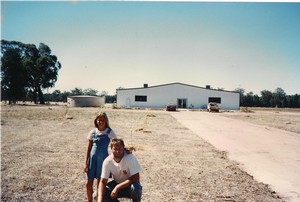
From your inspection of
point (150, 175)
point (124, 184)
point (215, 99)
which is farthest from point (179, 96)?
point (124, 184)

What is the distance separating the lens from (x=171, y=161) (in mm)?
8578

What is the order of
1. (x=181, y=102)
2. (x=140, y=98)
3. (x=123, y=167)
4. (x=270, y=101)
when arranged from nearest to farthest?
(x=123, y=167) → (x=140, y=98) → (x=181, y=102) → (x=270, y=101)

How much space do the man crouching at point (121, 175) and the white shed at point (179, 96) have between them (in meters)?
50.3

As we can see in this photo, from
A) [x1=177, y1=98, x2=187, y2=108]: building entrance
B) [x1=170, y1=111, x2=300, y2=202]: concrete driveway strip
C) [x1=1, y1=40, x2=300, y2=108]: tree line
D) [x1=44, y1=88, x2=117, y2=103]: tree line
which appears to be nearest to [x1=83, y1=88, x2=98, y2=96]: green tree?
[x1=44, y1=88, x2=117, y2=103]: tree line

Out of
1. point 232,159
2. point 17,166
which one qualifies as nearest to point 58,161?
point 17,166

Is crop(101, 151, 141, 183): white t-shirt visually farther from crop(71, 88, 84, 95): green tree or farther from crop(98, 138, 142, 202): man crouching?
crop(71, 88, 84, 95): green tree

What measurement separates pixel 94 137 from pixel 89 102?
54.5m

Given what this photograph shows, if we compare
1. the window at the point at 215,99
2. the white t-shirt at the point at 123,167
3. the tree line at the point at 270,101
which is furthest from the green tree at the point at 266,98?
the white t-shirt at the point at 123,167

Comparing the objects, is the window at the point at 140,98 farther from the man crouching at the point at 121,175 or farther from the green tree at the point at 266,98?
the green tree at the point at 266,98

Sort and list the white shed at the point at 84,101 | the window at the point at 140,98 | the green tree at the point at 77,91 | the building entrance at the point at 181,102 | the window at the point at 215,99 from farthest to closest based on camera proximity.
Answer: the green tree at the point at 77,91 → the white shed at the point at 84,101 → the building entrance at the point at 181,102 → the window at the point at 140,98 → the window at the point at 215,99

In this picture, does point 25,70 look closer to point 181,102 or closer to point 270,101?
point 181,102

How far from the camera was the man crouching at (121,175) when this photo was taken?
3.96 metres

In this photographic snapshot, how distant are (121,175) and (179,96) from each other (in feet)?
167

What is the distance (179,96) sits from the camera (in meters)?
54.6
